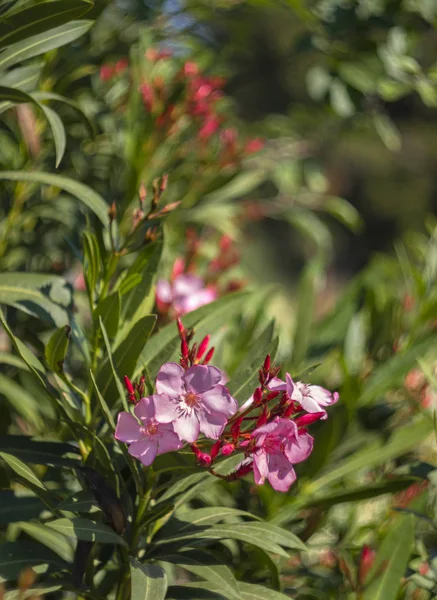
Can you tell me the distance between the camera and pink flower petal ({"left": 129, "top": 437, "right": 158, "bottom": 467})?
2.77ft

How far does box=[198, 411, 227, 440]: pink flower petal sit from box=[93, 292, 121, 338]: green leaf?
236 mm

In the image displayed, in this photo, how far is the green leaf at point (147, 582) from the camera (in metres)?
0.86

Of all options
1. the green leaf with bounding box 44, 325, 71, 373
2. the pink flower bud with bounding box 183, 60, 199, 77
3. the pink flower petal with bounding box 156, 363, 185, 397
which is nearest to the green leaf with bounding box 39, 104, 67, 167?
the green leaf with bounding box 44, 325, 71, 373

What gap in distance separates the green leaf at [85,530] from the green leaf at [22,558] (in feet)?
0.43

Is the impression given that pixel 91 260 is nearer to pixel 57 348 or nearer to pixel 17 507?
pixel 57 348

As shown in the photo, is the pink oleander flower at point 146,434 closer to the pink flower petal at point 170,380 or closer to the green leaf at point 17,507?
the pink flower petal at point 170,380

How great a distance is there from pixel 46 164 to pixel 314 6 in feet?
2.50

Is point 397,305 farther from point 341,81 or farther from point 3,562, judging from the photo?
point 3,562

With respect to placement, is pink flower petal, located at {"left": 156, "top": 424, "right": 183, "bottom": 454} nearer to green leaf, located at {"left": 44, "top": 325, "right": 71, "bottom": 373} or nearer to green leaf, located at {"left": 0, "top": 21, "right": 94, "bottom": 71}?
green leaf, located at {"left": 44, "top": 325, "right": 71, "bottom": 373}

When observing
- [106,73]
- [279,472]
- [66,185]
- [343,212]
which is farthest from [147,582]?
[343,212]

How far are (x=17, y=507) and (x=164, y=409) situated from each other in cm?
36

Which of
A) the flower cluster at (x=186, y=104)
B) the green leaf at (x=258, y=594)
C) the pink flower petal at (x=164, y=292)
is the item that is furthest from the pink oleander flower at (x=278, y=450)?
the flower cluster at (x=186, y=104)

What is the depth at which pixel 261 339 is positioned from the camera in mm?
1135

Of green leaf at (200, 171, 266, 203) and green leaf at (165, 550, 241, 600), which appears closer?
green leaf at (165, 550, 241, 600)
